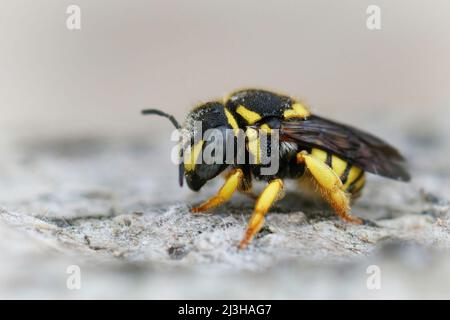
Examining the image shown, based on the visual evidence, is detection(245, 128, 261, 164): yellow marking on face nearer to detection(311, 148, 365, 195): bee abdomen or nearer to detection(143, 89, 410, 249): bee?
→ detection(143, 89, 410, 249): bee

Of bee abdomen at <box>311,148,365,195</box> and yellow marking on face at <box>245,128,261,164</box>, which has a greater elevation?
yellow marking on face at <box>245,128,261,164</box>

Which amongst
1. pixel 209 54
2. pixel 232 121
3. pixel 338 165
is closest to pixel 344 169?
pixel 338 165

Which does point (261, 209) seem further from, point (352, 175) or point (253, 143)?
point (352, 175)

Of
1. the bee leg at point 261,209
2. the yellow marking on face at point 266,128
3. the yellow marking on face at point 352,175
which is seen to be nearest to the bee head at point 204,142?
the yellow marking on face at point 266,128

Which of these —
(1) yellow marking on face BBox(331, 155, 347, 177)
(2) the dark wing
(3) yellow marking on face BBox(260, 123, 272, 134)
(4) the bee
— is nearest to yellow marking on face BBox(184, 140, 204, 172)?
(4) the bee

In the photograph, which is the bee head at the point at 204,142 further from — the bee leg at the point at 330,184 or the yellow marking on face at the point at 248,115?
the bee leg at the point at 330,184
